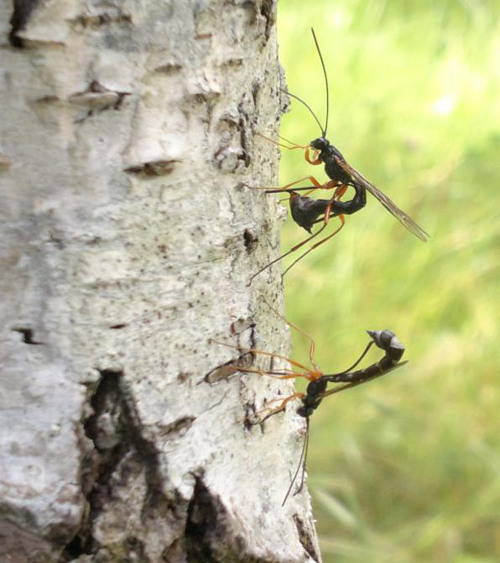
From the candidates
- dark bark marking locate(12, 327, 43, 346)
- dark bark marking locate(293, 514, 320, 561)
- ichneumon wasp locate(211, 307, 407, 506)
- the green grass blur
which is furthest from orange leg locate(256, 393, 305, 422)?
the green grass blur

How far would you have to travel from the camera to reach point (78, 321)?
2.78 ft

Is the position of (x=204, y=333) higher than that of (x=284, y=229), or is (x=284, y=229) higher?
(x=284, y=229)

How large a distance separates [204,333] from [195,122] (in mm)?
253

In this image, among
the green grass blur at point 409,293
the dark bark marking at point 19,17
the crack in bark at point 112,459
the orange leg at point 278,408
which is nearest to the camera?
the dark bark marking at point 19,17

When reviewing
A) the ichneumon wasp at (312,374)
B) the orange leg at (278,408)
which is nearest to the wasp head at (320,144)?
the ichneumon wasp at (312,374)

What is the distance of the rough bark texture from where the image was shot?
2.60 feet

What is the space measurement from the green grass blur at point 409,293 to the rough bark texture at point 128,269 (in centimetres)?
165

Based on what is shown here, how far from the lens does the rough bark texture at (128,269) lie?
79 cm

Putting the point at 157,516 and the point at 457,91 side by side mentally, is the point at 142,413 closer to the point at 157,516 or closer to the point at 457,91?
the point at 157,516

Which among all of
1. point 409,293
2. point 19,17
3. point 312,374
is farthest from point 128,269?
point 409,293

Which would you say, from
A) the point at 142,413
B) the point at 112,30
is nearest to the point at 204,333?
the point at 142,413

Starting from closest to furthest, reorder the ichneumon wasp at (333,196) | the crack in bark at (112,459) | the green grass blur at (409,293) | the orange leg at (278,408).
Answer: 1. the crack in bark at (112,459)
2. the orange leg at (278,408)
3. the ichneumon wasp at (333,196)
4. the green grass blur at (409,293)

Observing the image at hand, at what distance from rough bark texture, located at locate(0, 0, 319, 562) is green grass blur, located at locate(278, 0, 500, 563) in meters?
1.65

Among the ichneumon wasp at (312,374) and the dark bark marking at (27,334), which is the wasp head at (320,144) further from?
the dark bark marking at (27,334)
